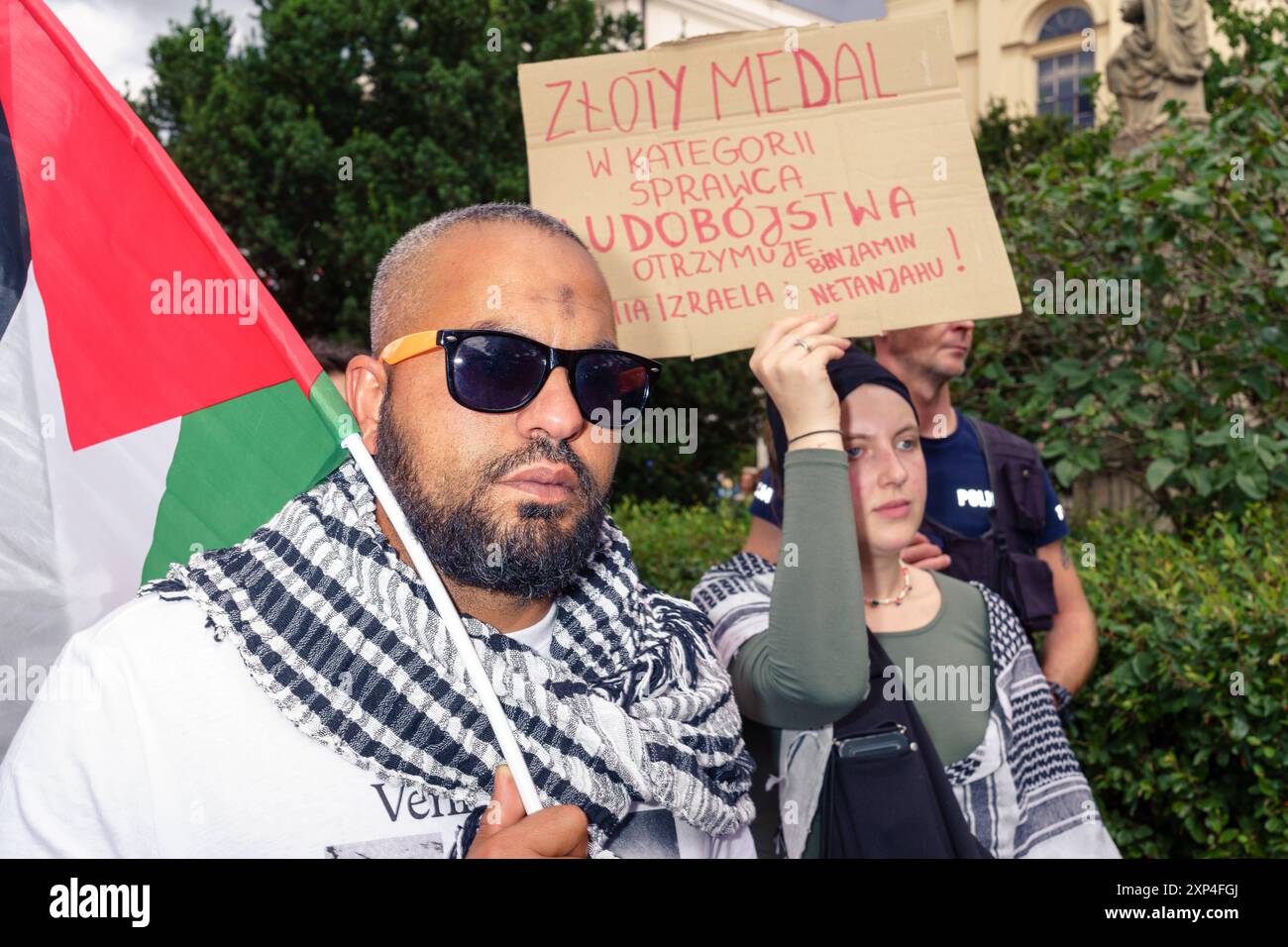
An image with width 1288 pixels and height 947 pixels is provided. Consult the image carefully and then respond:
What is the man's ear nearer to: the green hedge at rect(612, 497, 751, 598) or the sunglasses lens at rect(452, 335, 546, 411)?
the sunglasses lens at rect(452, 335, 546, 411)

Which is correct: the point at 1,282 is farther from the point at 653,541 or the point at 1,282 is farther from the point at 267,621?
the point at 653,541

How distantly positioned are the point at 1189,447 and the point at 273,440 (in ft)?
14.8

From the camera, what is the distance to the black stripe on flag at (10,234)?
6.26ft

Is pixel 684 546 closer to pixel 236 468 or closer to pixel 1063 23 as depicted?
pixel 236 468

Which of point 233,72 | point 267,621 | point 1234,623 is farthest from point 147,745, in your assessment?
point 233,72

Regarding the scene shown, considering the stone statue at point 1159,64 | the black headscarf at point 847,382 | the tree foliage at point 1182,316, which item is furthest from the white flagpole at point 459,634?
the stone statue at point 1159,64

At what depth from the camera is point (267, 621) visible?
1.69 meters

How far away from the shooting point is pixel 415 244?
1949 millimetres

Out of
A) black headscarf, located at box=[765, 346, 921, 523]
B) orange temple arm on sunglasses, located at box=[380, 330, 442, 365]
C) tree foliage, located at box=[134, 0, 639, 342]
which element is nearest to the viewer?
orange temple arm on sunglasses, located at box=[380, 330, 442, 365]

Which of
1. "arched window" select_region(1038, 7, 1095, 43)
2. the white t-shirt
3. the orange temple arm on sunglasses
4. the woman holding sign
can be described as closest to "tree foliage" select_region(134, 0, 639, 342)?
the woman holding sign

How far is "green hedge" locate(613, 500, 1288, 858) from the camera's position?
3688mm

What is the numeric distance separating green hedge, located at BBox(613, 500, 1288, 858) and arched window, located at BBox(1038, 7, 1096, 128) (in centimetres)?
3036

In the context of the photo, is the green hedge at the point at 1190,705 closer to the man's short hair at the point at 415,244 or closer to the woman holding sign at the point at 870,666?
the woman holding sign at the point at 870,666

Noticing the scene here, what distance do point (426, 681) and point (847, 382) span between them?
4.24 ft
